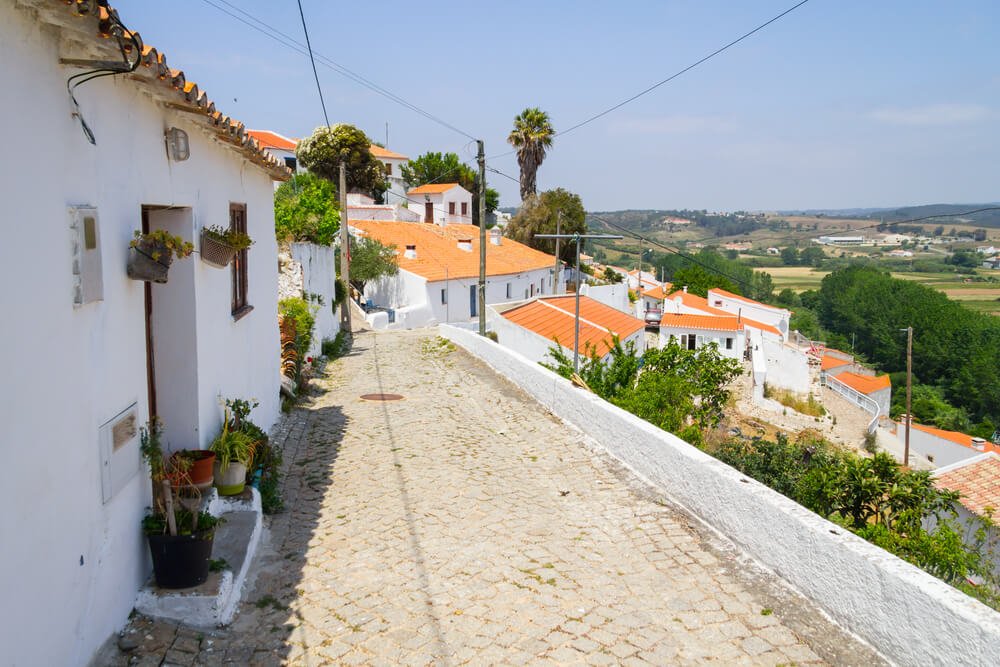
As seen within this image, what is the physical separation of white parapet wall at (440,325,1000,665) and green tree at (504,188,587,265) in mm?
43726

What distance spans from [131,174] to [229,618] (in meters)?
3.09

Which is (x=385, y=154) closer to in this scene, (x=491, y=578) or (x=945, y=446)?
(x=945, y=446)

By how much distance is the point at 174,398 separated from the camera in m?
A: 6.02

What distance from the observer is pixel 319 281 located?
60.1 feet

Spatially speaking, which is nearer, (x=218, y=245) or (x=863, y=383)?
(x=218, y=245)

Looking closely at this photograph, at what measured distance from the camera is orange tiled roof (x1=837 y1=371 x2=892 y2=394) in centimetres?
5371

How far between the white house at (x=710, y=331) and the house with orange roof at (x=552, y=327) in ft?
67.4

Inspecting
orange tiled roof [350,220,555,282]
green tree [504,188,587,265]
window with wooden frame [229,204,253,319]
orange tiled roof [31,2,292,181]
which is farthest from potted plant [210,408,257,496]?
green tree [504,188,587,265]

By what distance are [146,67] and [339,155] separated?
42.4 metres

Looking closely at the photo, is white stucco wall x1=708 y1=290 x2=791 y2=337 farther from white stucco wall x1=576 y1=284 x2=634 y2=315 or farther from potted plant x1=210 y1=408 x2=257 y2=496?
potted plant x1=210 y1=408 x2=257 y2=496

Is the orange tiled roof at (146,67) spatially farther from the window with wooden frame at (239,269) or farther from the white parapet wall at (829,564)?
the white parapet wall at (829,564)

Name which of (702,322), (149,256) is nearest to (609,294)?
(702,322)

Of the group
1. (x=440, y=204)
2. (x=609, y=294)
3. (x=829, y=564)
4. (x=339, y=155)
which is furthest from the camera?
(x=440, y=204)

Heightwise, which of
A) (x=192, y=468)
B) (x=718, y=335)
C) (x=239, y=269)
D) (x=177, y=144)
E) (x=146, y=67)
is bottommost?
(x=718, y=335)
